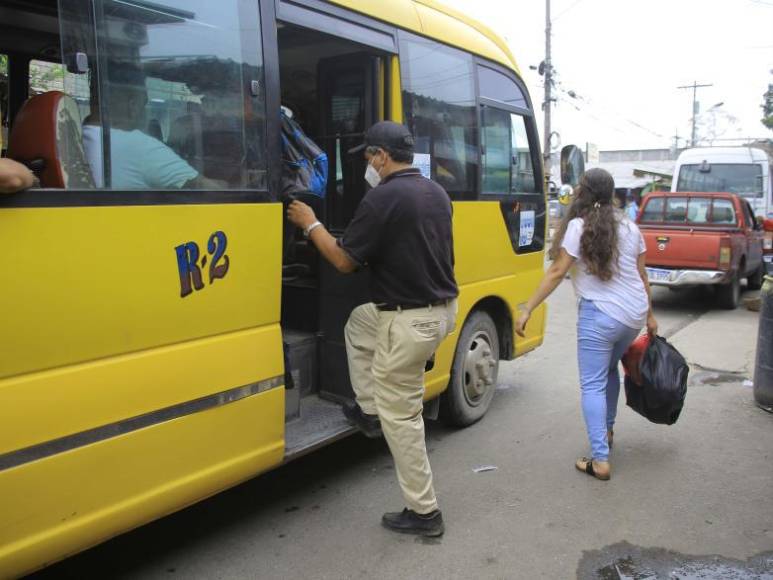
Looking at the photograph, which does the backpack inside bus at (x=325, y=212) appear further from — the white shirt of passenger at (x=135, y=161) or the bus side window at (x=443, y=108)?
the white shirt of passenger at (x=135, y=161)

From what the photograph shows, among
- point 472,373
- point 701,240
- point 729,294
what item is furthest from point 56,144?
point 729,294

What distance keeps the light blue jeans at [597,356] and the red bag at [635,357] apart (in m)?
0.24

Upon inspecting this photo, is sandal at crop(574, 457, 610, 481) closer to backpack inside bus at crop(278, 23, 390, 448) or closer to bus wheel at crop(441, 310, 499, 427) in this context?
bus wheel at crop(441, 310, 499, 427)

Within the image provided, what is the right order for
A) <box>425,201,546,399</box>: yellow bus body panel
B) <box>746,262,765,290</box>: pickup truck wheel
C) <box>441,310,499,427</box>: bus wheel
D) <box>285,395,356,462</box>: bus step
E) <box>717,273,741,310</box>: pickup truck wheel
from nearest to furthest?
<box>285,395,356,462</box>: bus step < <box>425,201,546,399</box>: yellow bus body panel < <box>441,310,499,427</box>: bus wheel < <box>717,273,741,310</box>: pickup truck wheel < <box>746,262,765,290</box>: pickup truck wheel

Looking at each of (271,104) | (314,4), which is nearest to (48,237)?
(271,104)

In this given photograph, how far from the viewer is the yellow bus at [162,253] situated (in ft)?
7.66

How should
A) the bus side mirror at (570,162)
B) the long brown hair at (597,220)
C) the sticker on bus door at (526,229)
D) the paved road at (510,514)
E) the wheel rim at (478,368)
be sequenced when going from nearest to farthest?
the paved road at (510,514), the long brown hair at (597,220), the wheel rim at (478,368), the sticker on bus door at (526,229), the bus side mirror at (570,162)

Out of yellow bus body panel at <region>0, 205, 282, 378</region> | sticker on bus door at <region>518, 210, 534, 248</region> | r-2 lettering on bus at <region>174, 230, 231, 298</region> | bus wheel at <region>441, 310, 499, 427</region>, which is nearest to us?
yellow bus body panel at <region>0, 205, 282, 378</region>

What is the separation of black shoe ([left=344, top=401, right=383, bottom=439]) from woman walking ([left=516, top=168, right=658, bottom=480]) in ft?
3.38

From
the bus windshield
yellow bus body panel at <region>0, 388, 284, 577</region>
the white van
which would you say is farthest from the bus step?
the bus windshield

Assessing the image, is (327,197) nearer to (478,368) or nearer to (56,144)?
(478,368)

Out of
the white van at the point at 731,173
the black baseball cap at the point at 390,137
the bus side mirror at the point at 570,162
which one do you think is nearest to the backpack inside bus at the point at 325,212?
the black baseball cap at the point at 390,137

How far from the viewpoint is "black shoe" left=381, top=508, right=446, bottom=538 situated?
11.2 ft

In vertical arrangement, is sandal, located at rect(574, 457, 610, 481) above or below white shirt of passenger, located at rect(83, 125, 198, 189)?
below
